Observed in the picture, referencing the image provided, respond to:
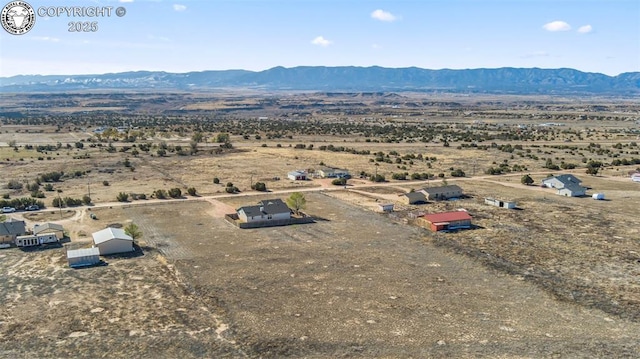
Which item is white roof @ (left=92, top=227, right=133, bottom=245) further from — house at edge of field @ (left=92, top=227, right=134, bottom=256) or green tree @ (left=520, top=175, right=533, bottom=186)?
green tree @ (left=520, top=175, right=533, bottom=186)

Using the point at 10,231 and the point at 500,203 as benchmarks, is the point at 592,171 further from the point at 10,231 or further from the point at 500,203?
the point at 10,231

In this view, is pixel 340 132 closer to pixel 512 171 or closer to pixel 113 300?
pixel 512 171

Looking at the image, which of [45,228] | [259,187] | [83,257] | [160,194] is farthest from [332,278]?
[160,194]

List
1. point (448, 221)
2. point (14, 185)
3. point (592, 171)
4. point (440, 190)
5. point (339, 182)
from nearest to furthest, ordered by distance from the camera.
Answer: point (448, 221) → point (440, 190) → point (14, 185) → point (339, 182) → point (592, 171)

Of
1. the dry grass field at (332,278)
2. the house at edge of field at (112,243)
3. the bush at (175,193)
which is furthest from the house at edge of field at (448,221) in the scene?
the bush at (175,193)

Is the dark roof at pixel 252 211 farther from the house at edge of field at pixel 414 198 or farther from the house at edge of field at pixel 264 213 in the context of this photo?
the house at edge of field at pixel 414 198

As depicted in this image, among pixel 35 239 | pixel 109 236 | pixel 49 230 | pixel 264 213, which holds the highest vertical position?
pixel 109 236
